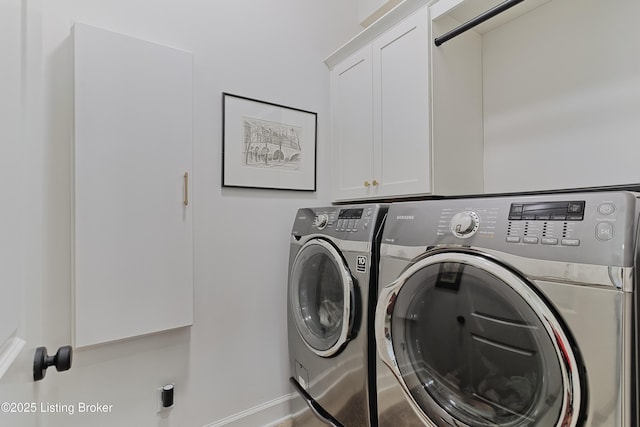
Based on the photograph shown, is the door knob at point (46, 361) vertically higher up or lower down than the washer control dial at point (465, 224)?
lower down

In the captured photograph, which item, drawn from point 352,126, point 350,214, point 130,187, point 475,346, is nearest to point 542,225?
point 475,346

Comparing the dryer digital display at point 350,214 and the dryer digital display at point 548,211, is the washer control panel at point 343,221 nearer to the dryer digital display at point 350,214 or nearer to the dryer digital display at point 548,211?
the dryer digital display at point 350,214

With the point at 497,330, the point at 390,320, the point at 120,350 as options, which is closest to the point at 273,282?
the point at 120,350

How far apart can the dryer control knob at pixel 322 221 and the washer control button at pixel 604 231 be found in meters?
1.05

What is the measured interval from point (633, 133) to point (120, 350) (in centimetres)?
243

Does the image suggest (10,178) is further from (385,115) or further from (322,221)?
(385,115)

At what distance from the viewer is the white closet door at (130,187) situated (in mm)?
1291

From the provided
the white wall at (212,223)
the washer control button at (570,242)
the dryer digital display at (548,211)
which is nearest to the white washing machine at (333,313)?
the white wall at (212,223)

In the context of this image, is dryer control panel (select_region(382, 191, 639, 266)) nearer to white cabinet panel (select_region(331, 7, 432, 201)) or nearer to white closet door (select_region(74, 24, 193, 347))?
white cabinet panel (select_region(331, 7, 432, 201))

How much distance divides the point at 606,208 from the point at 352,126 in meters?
1.45

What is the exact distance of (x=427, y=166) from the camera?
1.48m

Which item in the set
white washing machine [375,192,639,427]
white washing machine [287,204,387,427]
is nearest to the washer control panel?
white washing machine [287,204,387,427]

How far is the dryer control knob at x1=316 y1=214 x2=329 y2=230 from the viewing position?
1.55 metres

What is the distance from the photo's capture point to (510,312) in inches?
32.7
